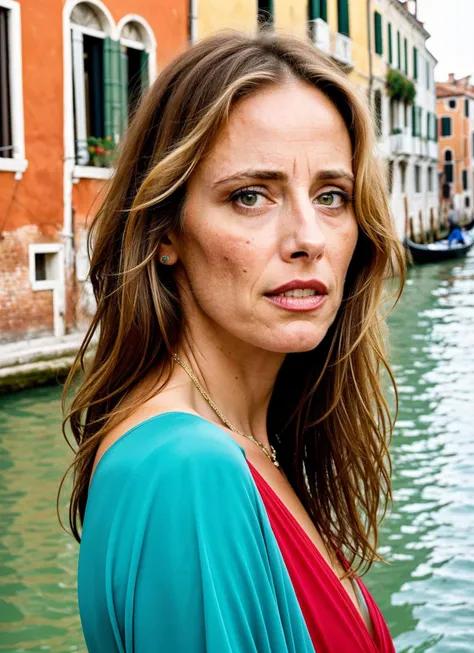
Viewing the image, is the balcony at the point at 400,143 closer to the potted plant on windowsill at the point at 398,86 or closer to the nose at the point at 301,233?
the potted plant on windowsill at the point at 398,86

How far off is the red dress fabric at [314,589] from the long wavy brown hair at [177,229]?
19 centimetres

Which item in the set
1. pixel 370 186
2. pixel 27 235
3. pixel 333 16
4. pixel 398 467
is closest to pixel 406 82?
pixel 333 16

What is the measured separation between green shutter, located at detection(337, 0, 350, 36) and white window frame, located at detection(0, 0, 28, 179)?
39.8 ft

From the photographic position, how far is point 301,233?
108cm

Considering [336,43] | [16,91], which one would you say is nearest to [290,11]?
[336,43]

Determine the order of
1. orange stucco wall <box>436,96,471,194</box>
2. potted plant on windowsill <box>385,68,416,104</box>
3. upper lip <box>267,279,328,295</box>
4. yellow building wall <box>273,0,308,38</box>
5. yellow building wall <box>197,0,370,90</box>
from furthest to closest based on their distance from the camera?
orange stucco wall <box>436,96,471,194</box> → potted plant on windowsill <box>385,68,416,104</box> → yellow building wall <box>273,0,308,38</box> → yellow building wall <box>197,0,370,90</box> → upper lip <box>267,279,328,295</box>

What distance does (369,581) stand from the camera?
150 inches

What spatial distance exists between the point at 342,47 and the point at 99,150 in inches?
448

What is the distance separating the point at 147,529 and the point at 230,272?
0.39m

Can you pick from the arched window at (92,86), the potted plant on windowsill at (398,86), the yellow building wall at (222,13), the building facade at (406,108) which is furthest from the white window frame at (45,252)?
the potted plant on windowsill at (398,86)

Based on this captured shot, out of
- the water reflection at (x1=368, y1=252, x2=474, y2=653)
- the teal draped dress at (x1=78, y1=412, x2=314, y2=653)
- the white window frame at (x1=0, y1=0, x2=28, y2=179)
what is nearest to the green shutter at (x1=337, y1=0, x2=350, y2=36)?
the water reflection at (x1=368, y1=252, x2=474, y2=653)

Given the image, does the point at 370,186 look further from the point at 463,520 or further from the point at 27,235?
the point at 27,235

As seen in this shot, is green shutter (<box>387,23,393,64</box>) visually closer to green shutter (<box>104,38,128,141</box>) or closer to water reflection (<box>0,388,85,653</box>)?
green shutter (<box>104,38,128,141</box>)

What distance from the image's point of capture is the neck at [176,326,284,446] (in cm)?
115
